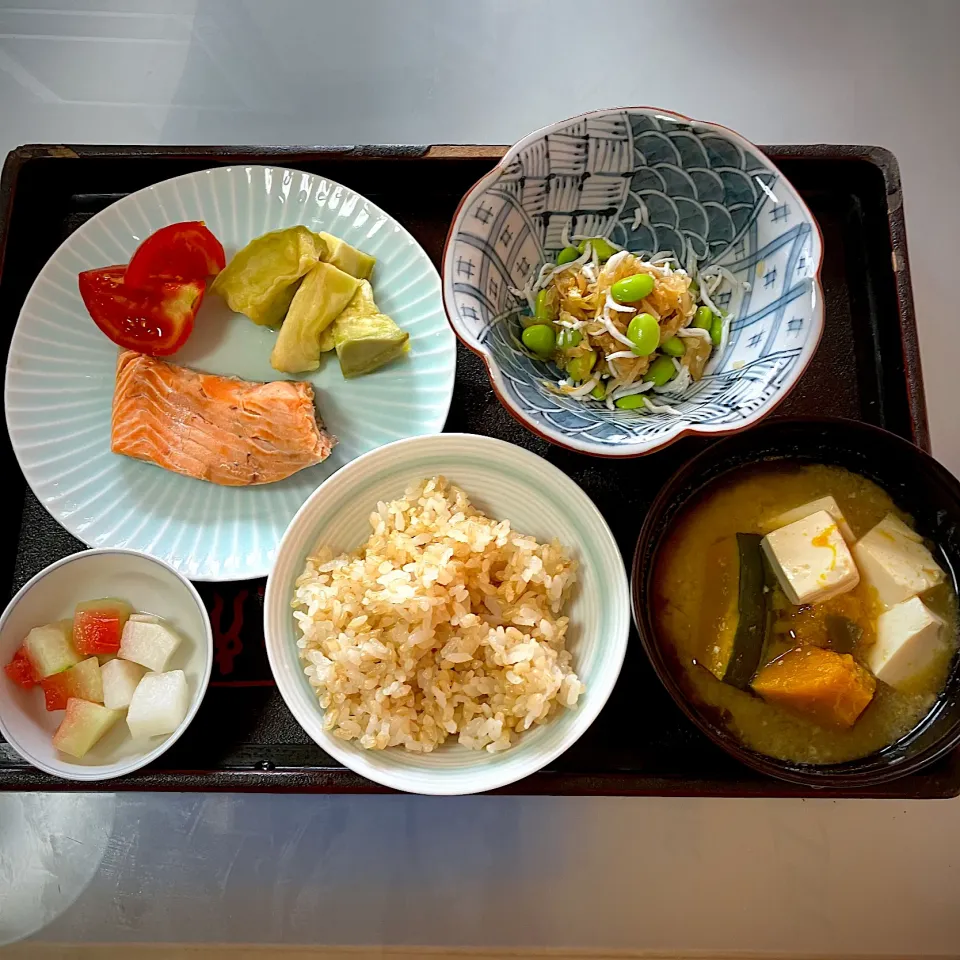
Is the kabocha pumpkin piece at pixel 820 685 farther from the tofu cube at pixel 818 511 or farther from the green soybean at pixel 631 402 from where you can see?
the green soybean at pixel 631 402

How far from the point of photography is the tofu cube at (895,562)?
164cm

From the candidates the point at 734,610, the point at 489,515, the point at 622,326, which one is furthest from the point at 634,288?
the point at 734,610

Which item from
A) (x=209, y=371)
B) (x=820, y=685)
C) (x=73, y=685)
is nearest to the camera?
(x=820, y=685)

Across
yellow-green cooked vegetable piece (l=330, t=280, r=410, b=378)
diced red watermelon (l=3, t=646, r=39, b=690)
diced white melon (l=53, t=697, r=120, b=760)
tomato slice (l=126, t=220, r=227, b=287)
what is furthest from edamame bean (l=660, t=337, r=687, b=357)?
diced red watermelon (l=3, t=646, r=39, b=690)

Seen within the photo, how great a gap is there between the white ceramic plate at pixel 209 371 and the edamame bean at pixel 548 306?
0.27 m

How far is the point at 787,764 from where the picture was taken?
5.18 ft

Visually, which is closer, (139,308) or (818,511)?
(818,511)

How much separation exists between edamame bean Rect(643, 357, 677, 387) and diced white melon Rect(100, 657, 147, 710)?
1.27 metres

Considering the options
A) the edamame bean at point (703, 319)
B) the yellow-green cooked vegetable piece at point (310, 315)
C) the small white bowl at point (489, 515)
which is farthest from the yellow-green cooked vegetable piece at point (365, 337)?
the edamame bean at point (703, 319)

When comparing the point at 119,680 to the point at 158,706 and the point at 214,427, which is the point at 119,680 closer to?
the point at 158,706

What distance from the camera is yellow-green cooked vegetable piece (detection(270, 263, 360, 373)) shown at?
1925 mm

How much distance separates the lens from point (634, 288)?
1630 mm

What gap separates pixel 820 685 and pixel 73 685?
1.56 metres

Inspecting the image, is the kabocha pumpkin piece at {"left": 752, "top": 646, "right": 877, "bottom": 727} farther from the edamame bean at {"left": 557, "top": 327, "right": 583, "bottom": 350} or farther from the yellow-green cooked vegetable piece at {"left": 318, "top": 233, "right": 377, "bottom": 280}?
the yellow-green cooked vegetable piece at {"left": 318, "top": 233, "right": 377, "bottom": 280}
